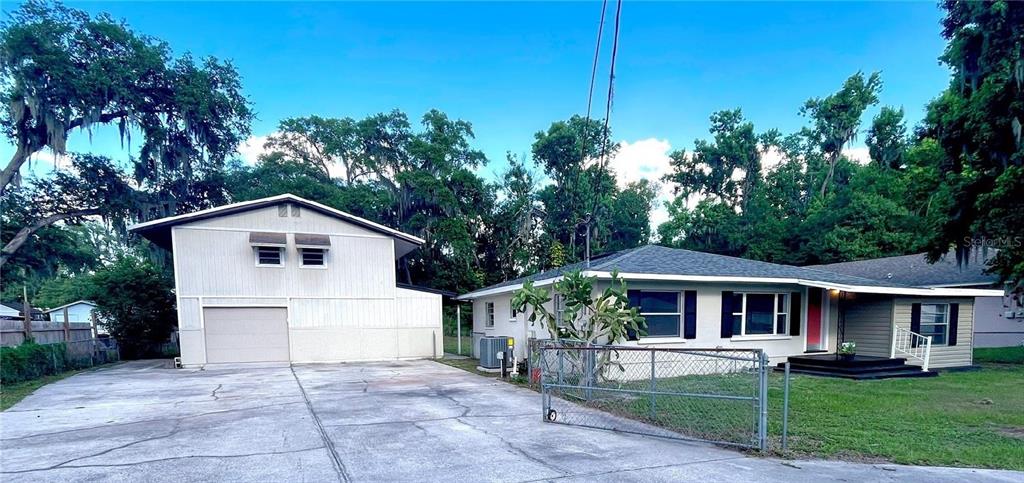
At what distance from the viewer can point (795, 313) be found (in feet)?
37.8

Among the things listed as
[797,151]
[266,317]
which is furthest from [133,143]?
[797,151]

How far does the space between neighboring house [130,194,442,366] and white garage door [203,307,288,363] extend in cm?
3

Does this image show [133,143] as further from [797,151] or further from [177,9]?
[797,151]

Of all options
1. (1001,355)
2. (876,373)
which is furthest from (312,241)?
(1001,355)

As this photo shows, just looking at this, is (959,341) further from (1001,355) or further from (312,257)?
(312,257)

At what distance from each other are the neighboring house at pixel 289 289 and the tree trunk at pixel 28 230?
7010mm

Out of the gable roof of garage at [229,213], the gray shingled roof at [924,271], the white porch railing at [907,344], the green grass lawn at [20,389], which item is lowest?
the green grass lawn at [20,389]

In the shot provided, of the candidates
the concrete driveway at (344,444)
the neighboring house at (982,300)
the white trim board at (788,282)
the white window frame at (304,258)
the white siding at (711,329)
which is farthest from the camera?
the neighboring house at (982,300)

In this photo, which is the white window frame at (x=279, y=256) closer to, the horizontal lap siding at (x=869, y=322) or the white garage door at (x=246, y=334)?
the white garage door at (x=246, y=334)

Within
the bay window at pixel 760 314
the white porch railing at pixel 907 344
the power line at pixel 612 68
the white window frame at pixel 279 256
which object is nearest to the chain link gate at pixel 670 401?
the bay window at pixel 760 314

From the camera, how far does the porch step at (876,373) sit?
971 cm

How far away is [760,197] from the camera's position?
3100cm

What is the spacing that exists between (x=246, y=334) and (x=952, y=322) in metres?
20.3

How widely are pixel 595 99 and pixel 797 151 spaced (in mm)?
32798
